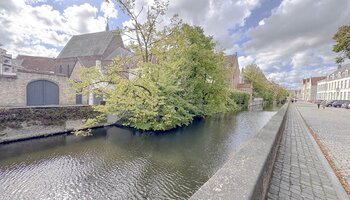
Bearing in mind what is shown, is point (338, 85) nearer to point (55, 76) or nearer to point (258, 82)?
point (258, 82)

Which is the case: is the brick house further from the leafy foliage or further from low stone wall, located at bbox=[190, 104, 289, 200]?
the leafy foliage

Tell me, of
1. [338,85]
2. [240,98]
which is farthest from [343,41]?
[338,85]

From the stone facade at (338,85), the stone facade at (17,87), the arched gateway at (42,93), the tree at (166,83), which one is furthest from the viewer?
the stone facade at (338,85)

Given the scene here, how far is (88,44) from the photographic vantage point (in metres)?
31.5

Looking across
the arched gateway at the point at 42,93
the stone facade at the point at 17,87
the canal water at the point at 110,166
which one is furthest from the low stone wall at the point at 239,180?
the arched gateway at the point at 42,93

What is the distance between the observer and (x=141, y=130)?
12.5m

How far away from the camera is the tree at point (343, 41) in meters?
7.77

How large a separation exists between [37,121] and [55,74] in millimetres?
5231

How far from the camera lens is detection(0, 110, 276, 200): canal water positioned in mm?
5047

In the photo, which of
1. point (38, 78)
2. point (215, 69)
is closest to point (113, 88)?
point (38, 78)

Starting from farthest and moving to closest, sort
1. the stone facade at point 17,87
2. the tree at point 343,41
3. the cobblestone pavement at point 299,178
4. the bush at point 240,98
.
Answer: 1. the bush at point 240,98
2. the stone facade at point 17,87
3. the tree at point 343,41
4. the cobblestone pavement at point 299,178

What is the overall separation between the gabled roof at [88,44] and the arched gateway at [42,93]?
15462 mm

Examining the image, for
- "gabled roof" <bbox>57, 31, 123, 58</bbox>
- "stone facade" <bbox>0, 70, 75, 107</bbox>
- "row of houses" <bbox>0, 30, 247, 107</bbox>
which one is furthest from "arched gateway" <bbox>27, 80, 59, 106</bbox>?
"gabled roof" <bbox>57, 31, 123, 58</bbox>

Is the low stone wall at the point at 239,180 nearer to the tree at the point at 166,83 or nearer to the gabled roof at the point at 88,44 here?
the tree at the point at 166,83
